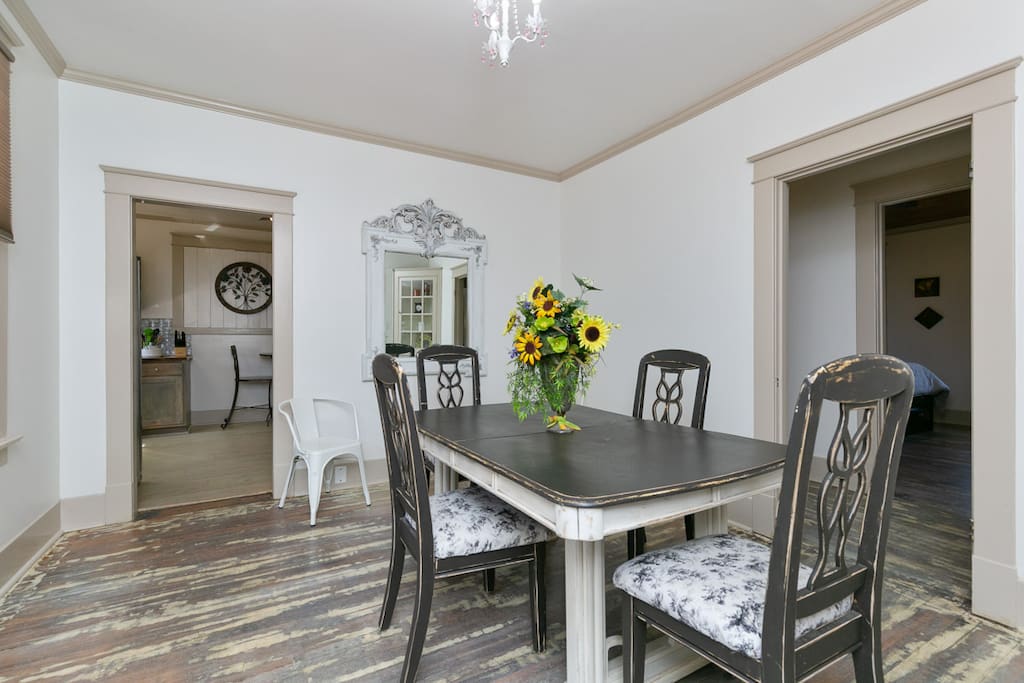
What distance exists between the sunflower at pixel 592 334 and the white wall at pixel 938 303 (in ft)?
23.0

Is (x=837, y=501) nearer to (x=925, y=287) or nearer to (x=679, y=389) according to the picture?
(x=679, y=389)

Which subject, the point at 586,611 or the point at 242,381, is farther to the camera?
the point at 242,381

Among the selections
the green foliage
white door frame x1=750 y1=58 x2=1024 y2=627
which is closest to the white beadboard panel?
the green foliage

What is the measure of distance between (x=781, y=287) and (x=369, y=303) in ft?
9.38

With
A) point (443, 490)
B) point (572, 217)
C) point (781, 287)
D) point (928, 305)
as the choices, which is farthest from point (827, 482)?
point (928, 305)

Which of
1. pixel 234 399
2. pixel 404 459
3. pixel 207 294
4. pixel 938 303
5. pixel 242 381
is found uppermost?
pixel 207 294

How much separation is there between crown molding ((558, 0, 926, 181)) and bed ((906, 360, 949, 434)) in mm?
4372

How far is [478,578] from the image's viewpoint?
7.65 feet

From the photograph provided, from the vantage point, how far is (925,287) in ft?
22.2

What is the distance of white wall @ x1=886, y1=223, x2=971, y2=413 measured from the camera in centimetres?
639

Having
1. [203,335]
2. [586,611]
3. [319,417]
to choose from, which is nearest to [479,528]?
[586,611]

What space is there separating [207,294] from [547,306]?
6357 mm

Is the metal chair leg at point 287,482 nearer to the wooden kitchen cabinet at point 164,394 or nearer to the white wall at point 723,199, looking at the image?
the white wall at point 723,199

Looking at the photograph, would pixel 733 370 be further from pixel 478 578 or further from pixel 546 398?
pixel 478 578
